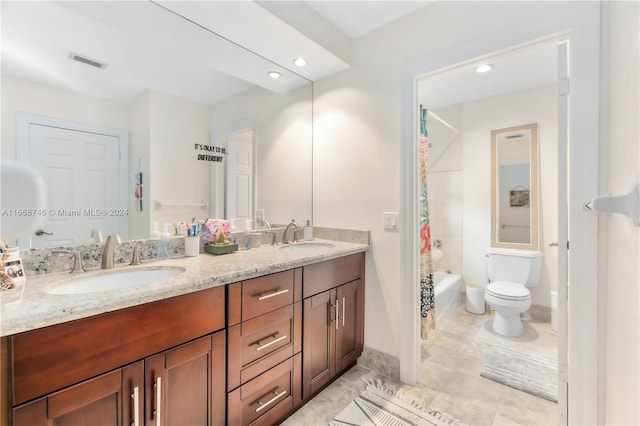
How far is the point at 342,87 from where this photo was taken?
7.09 feet

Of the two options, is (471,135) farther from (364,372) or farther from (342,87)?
(364,372)

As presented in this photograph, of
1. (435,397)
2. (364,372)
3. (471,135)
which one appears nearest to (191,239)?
(364,372)

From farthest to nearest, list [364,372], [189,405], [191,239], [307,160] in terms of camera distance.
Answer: [307,160] → [364,372] → [191,239] → [189,405]

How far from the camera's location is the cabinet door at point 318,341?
1588 mm

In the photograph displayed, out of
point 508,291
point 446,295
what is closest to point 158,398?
point 446,295

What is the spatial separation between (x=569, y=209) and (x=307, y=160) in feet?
5.75

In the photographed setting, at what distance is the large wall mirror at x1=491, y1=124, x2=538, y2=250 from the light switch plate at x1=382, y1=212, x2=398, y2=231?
1.79 metres

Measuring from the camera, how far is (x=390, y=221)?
1.91 m

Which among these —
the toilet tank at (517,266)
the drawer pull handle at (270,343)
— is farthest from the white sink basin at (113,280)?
the toilet tank at (517,266)

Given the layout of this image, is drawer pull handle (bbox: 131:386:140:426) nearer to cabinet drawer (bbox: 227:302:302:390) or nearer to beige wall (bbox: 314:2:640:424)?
cabinet drawer (bbox: 227:302:302:390)

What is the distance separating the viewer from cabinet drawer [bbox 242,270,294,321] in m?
1.27

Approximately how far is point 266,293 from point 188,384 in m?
0.47

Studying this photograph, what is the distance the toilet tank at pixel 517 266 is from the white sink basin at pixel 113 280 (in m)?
2.98

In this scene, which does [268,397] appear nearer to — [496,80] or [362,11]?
[362,11]
